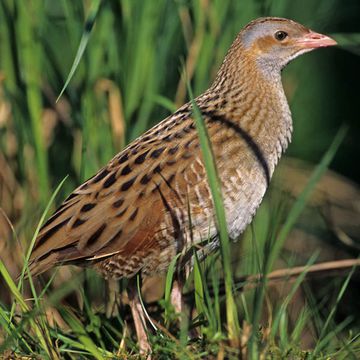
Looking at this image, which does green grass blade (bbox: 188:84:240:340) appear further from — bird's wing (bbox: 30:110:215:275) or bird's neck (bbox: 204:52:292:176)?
bird's neck (bbox: 204:52:292:176)

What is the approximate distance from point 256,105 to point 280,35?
37cm

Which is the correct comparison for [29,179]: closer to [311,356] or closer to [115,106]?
[115,106]

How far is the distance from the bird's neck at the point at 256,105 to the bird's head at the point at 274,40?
5 centimetres

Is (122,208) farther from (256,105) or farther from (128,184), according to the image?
(256,105)

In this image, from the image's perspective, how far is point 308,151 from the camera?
234 inches

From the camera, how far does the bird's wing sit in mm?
3773

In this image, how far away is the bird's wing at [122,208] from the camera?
12.4ft

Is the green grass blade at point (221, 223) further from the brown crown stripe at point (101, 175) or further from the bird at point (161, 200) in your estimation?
the brown crown stripe at point (101, 175)

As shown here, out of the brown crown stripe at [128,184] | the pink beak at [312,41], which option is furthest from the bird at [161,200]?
the pink beak at [312,41]

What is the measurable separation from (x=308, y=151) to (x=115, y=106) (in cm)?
167

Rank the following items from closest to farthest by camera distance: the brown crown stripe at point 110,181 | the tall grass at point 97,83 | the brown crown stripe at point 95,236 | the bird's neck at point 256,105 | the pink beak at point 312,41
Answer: the brown crown stripe at point 95,236 → the brown crown stripe at point 110,181 → the bird's neck at point 256,105 → the pink beak at point 312,41 → the tall grass at point 97,83

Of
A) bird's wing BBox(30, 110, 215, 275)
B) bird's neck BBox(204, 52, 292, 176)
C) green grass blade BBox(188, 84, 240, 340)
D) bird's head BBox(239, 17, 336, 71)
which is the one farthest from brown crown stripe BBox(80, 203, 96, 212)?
bird's head BBox(239, 17, 336, 71)

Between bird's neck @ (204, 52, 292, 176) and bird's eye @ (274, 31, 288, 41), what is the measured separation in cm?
15

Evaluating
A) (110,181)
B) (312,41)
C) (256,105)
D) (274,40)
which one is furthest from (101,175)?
(312,41)
